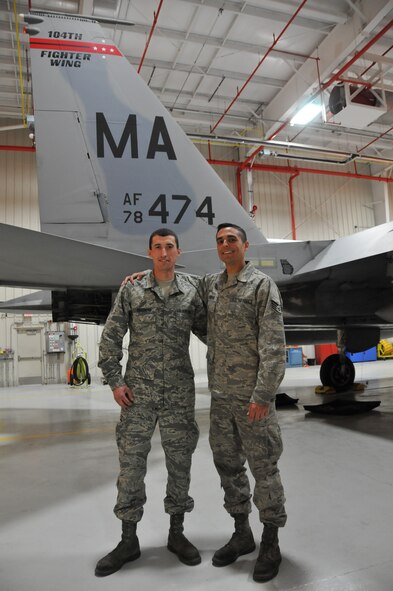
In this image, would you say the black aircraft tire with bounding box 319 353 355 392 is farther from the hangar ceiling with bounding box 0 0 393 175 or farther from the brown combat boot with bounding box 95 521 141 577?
the brown combat boot with bounding box 95 521 141 577

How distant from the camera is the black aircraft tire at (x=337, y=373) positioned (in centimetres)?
876

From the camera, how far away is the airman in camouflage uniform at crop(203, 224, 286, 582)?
2.21m

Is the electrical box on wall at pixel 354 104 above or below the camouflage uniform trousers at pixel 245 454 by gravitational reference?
above

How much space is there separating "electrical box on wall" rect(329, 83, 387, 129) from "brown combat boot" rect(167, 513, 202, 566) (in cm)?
1064

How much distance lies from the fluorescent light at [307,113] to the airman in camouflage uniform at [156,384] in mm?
11293

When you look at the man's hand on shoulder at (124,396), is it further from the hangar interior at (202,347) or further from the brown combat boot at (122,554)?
the hangar interior at (202,347)

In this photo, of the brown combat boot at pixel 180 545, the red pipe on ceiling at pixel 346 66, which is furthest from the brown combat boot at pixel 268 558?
the red pipe on ceiling at pixel 346 66

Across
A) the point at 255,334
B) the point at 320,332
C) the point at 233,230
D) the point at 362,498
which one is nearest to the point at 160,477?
the point at 362,498

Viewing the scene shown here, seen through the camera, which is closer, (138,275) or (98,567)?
(98,567)

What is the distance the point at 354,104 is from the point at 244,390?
1023 centimetres

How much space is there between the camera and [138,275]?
269cm

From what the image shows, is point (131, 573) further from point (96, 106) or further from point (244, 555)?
point (96, 106)

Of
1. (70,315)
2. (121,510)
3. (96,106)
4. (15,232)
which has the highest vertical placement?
(96,106)

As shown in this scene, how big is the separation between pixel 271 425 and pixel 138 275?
1.21m
